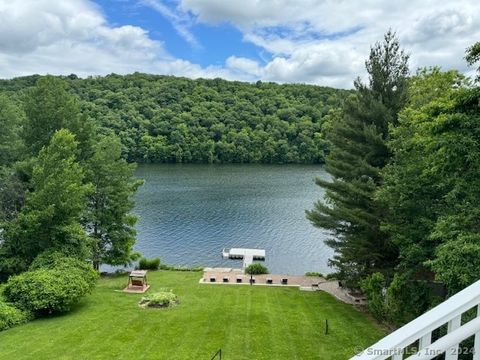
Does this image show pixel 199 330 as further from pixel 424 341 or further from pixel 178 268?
pixel 178 268

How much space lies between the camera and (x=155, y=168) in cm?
9556

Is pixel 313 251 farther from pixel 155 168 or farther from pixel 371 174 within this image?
pixel 155 168

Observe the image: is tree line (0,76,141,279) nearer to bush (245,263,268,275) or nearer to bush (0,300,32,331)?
bush (0,300,32,331)

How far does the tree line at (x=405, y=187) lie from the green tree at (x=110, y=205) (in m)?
13.8

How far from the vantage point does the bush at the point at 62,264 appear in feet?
69.7

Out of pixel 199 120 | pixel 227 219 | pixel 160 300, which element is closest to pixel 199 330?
pixel 160 300

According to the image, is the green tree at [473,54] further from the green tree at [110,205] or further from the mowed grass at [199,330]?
the green tree at [110,205]

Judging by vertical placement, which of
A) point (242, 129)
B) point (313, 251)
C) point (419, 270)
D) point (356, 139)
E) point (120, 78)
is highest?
point (120, 78)

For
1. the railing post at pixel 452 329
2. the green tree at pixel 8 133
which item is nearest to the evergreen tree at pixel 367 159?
the railing post at pixel 452 329

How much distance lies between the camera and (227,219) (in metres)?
53.8

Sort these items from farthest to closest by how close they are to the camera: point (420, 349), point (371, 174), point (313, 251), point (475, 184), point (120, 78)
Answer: point (120, 78), point (313, 251), point (371, 174), point (475, 184), point (420, 349)

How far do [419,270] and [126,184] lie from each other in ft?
71.1

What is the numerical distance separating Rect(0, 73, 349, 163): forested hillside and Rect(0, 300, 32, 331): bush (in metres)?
81.1

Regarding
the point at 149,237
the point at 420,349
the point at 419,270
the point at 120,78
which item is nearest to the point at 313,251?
the point at 149,237
